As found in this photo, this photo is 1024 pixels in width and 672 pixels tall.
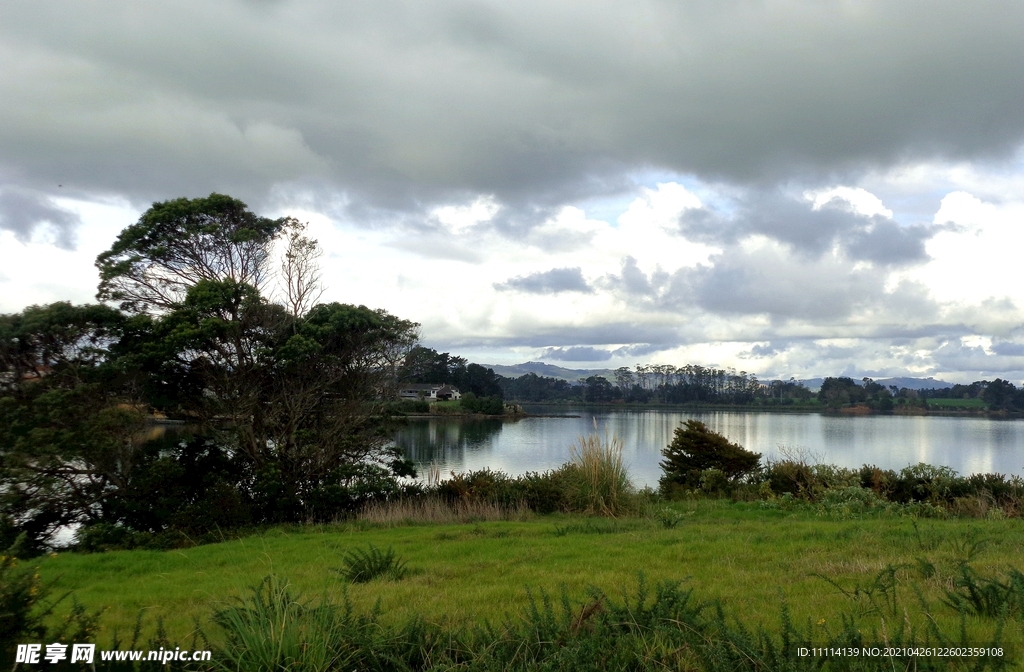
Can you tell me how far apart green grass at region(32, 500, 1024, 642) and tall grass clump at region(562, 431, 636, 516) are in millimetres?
2026

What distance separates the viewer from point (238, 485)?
542 inches

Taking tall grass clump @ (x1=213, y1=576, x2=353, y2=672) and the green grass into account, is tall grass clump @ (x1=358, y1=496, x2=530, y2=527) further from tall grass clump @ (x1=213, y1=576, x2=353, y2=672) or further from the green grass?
tall grass clump @ (x1=213, y1=576, x2=353, y2=672)

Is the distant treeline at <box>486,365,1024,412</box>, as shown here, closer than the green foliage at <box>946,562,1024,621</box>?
No

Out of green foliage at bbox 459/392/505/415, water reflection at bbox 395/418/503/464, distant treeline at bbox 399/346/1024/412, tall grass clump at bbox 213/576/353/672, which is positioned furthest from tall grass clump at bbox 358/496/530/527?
distant treeline at bbox 399/346/1024/412

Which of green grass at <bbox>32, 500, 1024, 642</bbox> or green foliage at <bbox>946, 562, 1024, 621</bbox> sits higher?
green foliage at <bbox>946, 562, 1024, 621</bbox>

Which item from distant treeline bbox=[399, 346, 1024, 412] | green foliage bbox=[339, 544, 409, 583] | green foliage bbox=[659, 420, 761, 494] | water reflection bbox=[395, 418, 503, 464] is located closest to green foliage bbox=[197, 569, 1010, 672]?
green foliage bbox=[339, 544, 409, 583]

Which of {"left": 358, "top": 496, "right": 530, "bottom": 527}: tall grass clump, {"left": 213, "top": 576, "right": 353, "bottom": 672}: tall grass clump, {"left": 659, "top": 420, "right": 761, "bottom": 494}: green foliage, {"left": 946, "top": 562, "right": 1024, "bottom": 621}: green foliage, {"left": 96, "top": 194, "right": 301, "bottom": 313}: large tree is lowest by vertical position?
{"left": 358, "top": 496, "right": 530, "bottom": 527}: tall grass clump

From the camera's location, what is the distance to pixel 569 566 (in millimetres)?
6520

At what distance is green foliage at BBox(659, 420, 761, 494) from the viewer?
18.0 metres

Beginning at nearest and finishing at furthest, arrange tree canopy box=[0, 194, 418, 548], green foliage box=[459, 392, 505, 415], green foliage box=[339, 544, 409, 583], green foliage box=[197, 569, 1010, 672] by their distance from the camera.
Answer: green foliage box=[197, 569, 1010, 672]
green foliage box=[339, 544, 409, 583]
tree canopy box=[0, 194, 418, 548]
green foliage box=[459, 392, 505, 415]

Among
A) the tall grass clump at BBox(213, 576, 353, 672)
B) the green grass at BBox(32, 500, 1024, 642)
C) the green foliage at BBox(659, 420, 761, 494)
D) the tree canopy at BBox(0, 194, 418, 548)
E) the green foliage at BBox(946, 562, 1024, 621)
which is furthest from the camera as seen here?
the green foliage at BBox(659, 420, 761, 494)

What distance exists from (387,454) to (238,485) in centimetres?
310

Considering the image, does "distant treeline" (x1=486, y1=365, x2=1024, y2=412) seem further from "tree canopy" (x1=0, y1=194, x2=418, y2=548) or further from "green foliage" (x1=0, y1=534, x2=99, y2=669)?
"green foliage" (x1=0, y1=534, x2=99, y2=669)

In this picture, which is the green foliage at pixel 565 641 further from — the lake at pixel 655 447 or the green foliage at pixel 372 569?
the lake at pixel 655 447
